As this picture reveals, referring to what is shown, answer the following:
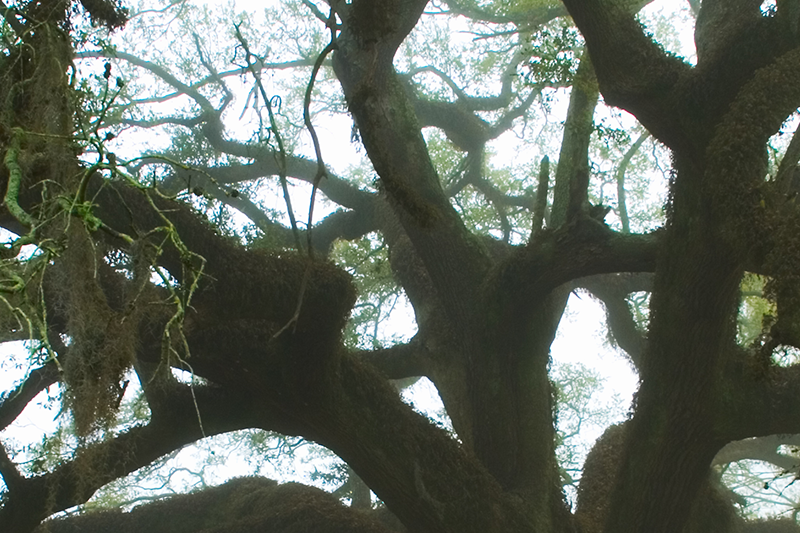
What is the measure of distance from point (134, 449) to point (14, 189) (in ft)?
13.7

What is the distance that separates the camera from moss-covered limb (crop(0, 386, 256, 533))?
5566 millimetres

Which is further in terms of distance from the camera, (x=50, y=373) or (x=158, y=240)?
(x=50, y=373)

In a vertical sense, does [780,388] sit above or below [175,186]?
below

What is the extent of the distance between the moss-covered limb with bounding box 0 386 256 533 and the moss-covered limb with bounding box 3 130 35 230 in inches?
138

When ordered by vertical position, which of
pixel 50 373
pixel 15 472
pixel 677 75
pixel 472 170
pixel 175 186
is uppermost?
pixel 472 170

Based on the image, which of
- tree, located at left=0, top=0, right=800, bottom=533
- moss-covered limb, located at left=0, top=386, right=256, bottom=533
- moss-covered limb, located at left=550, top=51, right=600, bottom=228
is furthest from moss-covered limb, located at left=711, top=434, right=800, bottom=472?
moss-covered limb, located at left=0, top=386, right=256, bottom=533

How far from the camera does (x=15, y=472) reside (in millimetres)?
5672

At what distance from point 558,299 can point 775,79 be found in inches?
114

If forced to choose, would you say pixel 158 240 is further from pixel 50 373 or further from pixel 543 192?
pixel 543 192

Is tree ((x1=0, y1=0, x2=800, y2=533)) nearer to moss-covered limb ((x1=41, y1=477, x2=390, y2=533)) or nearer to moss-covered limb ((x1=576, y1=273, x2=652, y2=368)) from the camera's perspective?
moss-covered limb ((x1=41, y1=477, x2=390, y2=533))

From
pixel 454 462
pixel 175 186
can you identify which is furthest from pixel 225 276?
pixel 175 186

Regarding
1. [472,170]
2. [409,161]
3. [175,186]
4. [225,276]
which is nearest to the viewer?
[225,276]

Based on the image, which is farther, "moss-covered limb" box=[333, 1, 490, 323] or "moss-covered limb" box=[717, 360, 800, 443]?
"moss-covered limb" box=[333, 1, 490, 323]

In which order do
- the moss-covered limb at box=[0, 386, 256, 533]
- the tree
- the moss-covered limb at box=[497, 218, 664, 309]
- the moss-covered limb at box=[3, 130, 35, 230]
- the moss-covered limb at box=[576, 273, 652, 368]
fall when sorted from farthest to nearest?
the moss-covered limb at box=[576, 273, 652, 368] < the moss-covered limb at box=[497, 218, 664, 309] < the moss-covered limb at box=[0, 386, 256, 533] < the tree < the moss-covered limb at box=[3, 130, 35, 230]
